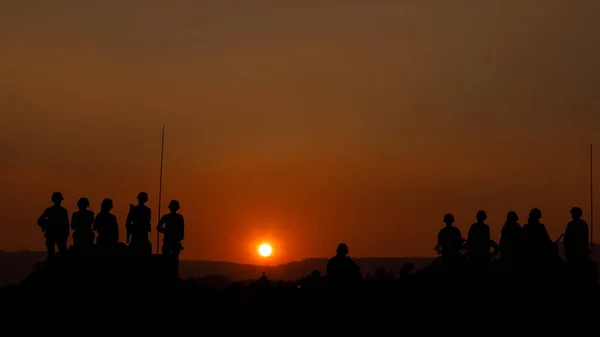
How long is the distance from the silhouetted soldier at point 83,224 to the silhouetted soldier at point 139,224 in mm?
963

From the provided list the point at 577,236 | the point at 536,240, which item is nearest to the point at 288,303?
the point at 536,240

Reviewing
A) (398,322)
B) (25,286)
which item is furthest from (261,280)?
(25,286)

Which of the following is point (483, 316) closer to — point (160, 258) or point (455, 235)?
point (455, 235)

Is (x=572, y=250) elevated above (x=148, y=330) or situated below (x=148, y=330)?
above

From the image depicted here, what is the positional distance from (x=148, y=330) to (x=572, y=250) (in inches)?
436

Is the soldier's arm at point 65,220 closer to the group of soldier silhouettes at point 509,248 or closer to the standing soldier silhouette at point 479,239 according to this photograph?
the group of soldier silhouettes at point 509,248

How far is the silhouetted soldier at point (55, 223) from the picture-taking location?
32375 mm

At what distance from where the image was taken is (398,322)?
33188mm

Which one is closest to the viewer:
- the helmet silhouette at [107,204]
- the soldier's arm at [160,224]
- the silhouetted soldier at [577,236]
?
the helmet silhouette at [107,204]

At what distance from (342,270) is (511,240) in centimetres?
452

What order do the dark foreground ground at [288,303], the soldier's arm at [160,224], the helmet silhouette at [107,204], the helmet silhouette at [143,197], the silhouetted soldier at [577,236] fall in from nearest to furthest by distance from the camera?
1. the helmet silhouette at [107,204]
2. the helmet silhouette at [143,197]
3. the dark foreground ground at [288,303]
4. the silhouetted soldier at [577,236]
5. the soldier's arm at [160,224]

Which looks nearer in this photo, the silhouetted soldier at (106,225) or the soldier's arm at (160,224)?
the silhouetted soldier at (106,225)

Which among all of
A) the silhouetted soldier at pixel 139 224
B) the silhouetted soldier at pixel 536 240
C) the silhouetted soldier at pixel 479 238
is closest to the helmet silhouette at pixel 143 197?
the silhouetted soldier at pixel 139 224

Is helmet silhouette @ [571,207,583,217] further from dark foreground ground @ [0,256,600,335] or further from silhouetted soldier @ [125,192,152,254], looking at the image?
silhouetted soldier @ [125,192,152,254]
